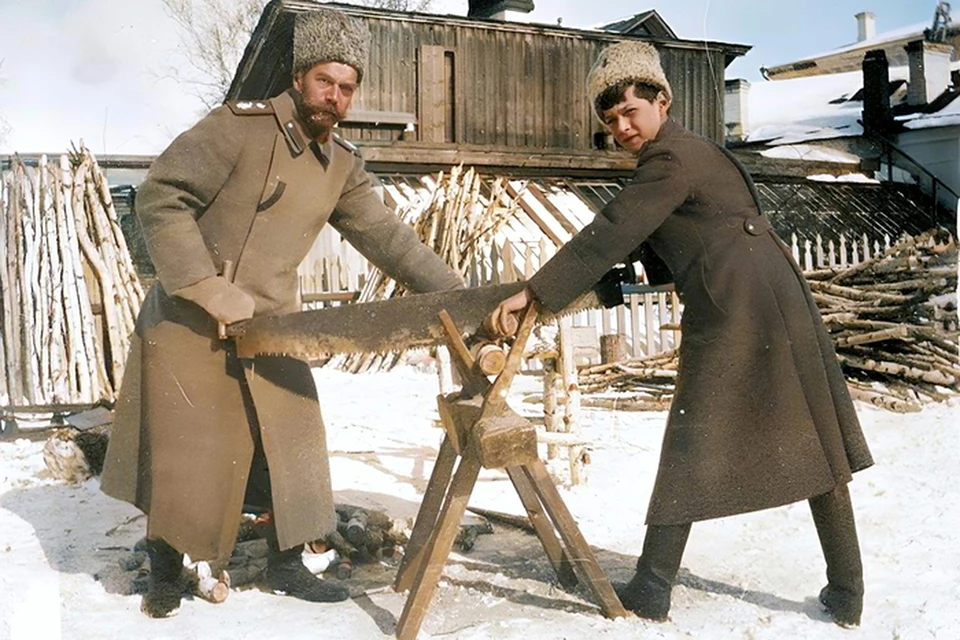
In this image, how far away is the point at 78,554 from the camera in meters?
4.12

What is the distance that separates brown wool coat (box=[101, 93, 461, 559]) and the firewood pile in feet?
15.8

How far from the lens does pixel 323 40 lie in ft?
10.3

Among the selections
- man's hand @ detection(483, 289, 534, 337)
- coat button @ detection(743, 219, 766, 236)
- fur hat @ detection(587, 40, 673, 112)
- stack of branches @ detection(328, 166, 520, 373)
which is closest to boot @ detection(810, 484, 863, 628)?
coat button @ detection(743, 219, 766, 236)

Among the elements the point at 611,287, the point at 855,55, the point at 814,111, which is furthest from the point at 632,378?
the point at 855,55

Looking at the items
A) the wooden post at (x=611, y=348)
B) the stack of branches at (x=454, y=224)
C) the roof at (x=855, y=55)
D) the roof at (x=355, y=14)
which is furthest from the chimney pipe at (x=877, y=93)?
the wooden post at (x=611, y=348)

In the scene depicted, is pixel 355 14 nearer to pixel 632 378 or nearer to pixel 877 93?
pixel 632 378

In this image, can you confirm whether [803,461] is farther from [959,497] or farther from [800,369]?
[959,497]

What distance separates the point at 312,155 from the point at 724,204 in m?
1.61

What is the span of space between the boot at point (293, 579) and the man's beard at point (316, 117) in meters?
1.67

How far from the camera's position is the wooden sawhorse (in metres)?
2.67

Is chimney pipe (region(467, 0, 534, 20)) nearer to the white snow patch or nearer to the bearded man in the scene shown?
the white snow patch

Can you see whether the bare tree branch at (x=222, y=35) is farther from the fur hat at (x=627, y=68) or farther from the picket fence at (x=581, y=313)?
the fur hat at (x=627, y=68)

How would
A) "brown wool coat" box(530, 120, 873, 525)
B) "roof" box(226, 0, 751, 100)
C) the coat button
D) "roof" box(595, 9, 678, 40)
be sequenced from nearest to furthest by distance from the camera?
"brown wool coat" box(530, 120, 873, 525) → the coat button → "roof" box(226, 0, 751, 100) → "roof" box(595, 9, 678, 40)

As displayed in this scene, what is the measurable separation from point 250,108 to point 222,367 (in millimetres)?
1013
